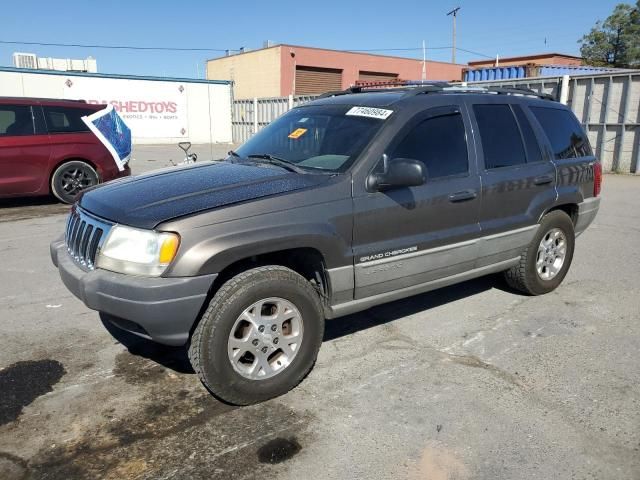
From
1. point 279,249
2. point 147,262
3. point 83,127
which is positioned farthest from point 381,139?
point 83,127

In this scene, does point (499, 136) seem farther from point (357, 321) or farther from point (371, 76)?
point (371, 76)

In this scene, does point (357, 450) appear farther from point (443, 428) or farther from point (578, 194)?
point (578, 194)

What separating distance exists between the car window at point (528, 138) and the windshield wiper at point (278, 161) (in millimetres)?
2141

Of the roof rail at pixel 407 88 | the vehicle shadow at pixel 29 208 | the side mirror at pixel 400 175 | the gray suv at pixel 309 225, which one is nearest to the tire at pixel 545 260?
the gray suv at pixel 309 225

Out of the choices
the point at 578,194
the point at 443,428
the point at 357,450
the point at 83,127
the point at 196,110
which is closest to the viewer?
the point at 357,450

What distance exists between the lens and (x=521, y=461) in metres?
2.63

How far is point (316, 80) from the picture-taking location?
38406mm

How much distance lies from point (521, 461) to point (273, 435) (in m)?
1.26

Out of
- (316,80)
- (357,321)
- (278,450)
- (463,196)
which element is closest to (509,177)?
(463,196)

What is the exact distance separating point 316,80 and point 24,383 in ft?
122

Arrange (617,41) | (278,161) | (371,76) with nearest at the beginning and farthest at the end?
(278,161), (371,76), (617,41)

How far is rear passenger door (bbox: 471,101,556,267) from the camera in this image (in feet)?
13.7

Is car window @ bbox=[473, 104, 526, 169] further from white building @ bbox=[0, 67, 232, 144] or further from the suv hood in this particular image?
white building @ bbox=[0, 67, 232, 144]

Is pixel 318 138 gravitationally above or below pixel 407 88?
below
